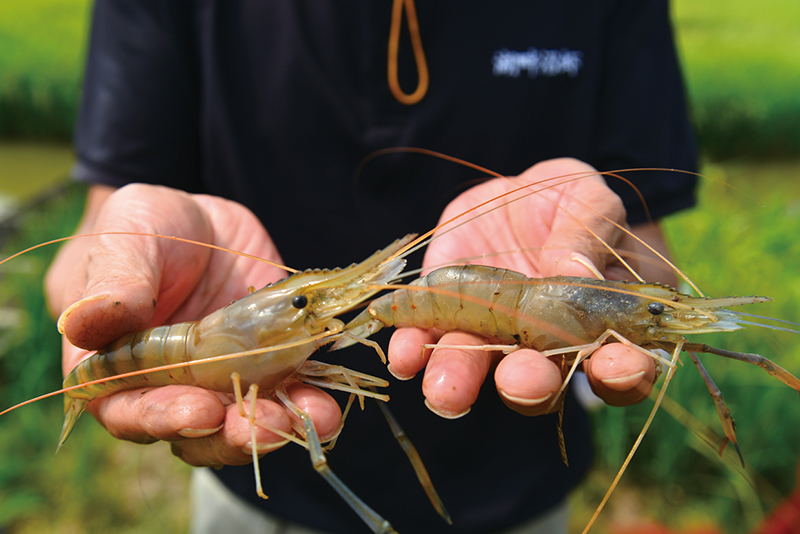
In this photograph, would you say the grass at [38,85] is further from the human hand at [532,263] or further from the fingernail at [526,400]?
the fingernail at [526,400]

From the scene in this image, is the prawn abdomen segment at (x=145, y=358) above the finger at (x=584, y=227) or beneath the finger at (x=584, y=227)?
beneath

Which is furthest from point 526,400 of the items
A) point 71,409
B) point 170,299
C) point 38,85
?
point 38,85

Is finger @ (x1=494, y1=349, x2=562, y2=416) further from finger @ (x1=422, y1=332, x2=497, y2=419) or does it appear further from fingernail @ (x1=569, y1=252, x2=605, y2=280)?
fingernail @ (x1=569, y1=252, x2=605, y2=280)

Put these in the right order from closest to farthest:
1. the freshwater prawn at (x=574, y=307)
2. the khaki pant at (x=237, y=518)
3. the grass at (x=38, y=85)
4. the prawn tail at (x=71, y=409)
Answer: the freshwater prawn at (x=574, y=307) → the prawn tail at (x=71, y=409) → the khaki pant at (x=237, y=518) → the grass at (x=38, y=85)

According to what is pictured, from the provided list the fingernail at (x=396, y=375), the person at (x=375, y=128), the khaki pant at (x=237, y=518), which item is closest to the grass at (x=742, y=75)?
the person at (x=375, y=128)

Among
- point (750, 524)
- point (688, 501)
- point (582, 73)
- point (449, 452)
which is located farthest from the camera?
point (688, 501)

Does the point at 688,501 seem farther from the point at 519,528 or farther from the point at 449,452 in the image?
the point at 449,452

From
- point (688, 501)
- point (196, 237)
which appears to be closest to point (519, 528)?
point (688, 501)

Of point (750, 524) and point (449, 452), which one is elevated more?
point (449, 452)

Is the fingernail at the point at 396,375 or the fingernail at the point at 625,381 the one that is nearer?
the fingernail at the point at 625,381
